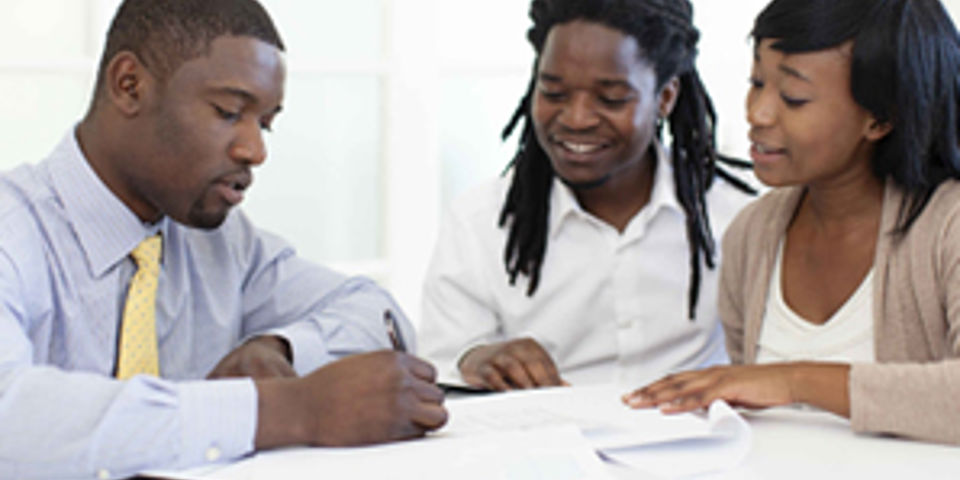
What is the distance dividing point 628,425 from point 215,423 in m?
0.42

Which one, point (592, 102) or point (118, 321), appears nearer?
point (118, 321)

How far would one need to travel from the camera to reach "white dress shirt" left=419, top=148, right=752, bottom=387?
1896 mm

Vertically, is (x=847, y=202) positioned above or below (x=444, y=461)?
above

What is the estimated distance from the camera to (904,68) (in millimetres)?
1410

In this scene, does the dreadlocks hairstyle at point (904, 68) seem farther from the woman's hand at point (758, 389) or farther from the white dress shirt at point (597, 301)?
the white dress shirt at point (597, 301)

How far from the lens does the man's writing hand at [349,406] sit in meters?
1.03

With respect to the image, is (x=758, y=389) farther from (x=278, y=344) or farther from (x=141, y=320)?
(x=141, y=320)

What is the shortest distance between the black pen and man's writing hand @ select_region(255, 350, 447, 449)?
32 cm

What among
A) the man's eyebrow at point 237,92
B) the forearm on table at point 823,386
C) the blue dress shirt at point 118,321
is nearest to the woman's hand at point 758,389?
the forearm on table at point 823,386

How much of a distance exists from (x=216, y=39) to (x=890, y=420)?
0.90m

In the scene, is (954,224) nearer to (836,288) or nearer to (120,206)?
(836,288)

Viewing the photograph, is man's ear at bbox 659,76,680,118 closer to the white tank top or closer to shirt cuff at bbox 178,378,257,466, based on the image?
the white tank top

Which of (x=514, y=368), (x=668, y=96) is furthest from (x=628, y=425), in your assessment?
(x=668, y=96)

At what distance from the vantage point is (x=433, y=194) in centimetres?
295
